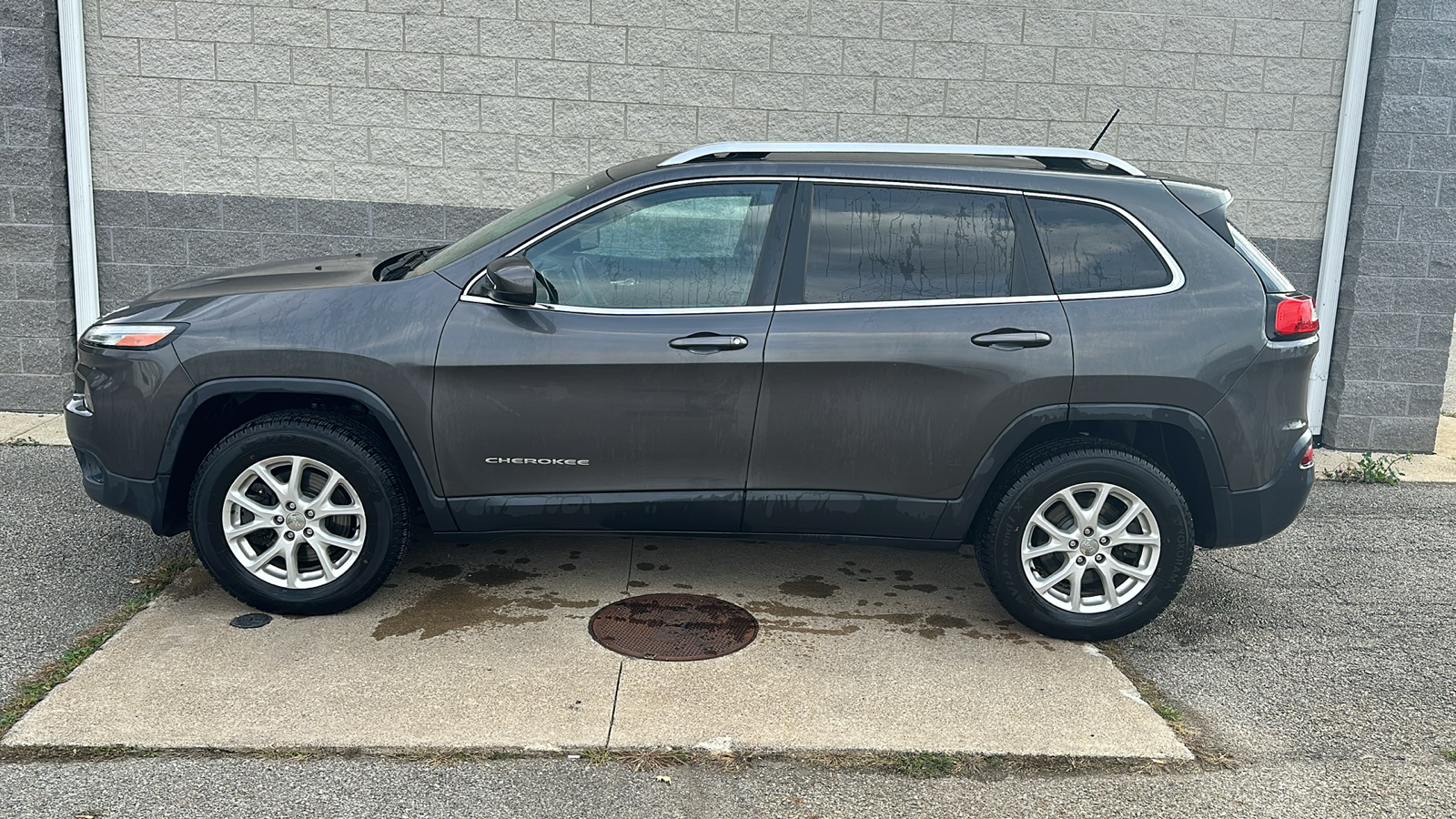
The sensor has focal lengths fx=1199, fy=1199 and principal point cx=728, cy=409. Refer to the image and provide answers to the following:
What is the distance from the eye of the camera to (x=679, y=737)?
3.73 m

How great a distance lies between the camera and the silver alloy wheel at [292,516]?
444cm

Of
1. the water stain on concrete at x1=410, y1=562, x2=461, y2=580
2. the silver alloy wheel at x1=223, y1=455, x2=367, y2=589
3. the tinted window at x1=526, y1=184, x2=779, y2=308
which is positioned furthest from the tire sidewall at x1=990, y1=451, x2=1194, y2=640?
the silver alloy wheel at x1=223, y1=455, x2=367, y2=589

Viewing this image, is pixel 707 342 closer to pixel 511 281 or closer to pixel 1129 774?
pixel 511 281

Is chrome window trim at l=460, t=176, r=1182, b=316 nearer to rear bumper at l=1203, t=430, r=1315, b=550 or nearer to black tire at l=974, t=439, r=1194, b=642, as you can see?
black tire at l=974, t=439, r=1194, b=642

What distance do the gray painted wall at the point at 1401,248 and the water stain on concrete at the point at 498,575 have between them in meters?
5.59

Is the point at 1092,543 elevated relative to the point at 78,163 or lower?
lower

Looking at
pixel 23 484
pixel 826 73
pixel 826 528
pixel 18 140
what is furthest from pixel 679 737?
pixel 18 140

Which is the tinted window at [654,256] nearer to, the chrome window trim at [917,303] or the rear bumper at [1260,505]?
the chrome window trim at [917,303]

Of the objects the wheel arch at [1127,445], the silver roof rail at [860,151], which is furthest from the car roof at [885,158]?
the wheel arch at [1127,445]

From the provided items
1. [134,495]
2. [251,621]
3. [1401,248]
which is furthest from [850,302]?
[1401,248]

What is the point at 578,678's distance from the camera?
4.10 metres

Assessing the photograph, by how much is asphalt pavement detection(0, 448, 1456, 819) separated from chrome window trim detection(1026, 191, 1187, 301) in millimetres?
1360

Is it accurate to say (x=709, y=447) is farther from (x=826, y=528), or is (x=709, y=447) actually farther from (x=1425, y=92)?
(x=1425, y=92)

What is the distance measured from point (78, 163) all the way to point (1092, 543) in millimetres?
6430
